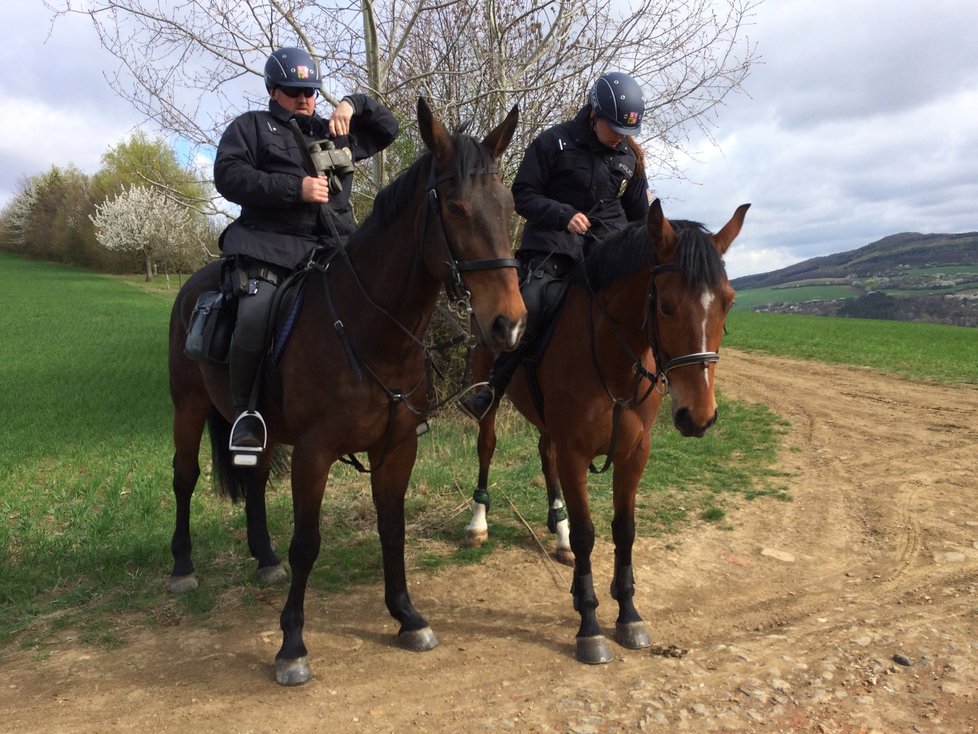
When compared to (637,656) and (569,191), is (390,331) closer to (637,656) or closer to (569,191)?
(569,191)

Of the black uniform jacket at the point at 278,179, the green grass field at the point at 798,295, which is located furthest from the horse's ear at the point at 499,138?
the green grass field at the point at 798,295

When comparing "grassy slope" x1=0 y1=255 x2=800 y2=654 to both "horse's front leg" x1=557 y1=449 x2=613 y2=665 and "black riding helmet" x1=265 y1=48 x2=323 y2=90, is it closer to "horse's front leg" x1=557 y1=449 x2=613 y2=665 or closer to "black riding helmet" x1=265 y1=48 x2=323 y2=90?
"horse's front leg" x1=557 y1=449 x2=613 y2=665

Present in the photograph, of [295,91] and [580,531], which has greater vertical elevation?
[295,91]

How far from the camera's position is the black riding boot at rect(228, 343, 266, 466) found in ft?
12.2

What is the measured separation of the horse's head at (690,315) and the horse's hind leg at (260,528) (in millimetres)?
3124

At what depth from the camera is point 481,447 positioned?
19.4 ft

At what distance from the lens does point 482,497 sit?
18.9ft

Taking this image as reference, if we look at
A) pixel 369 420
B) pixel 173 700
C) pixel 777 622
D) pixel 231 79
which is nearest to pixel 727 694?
A: pixel 777 622

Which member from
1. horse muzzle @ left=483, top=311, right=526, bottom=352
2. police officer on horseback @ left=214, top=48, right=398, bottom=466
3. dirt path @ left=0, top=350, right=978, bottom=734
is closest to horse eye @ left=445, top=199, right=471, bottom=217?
horse muzzle @ left=483, top=311, right=526, bottom=352

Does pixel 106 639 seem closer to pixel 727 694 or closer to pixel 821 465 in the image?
pixel 727 694

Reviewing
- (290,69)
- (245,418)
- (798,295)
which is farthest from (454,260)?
(798,295)

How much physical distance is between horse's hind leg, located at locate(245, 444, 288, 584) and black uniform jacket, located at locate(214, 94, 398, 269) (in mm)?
1748

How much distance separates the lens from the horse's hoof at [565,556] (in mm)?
5293

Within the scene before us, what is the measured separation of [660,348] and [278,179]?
7.31ft
